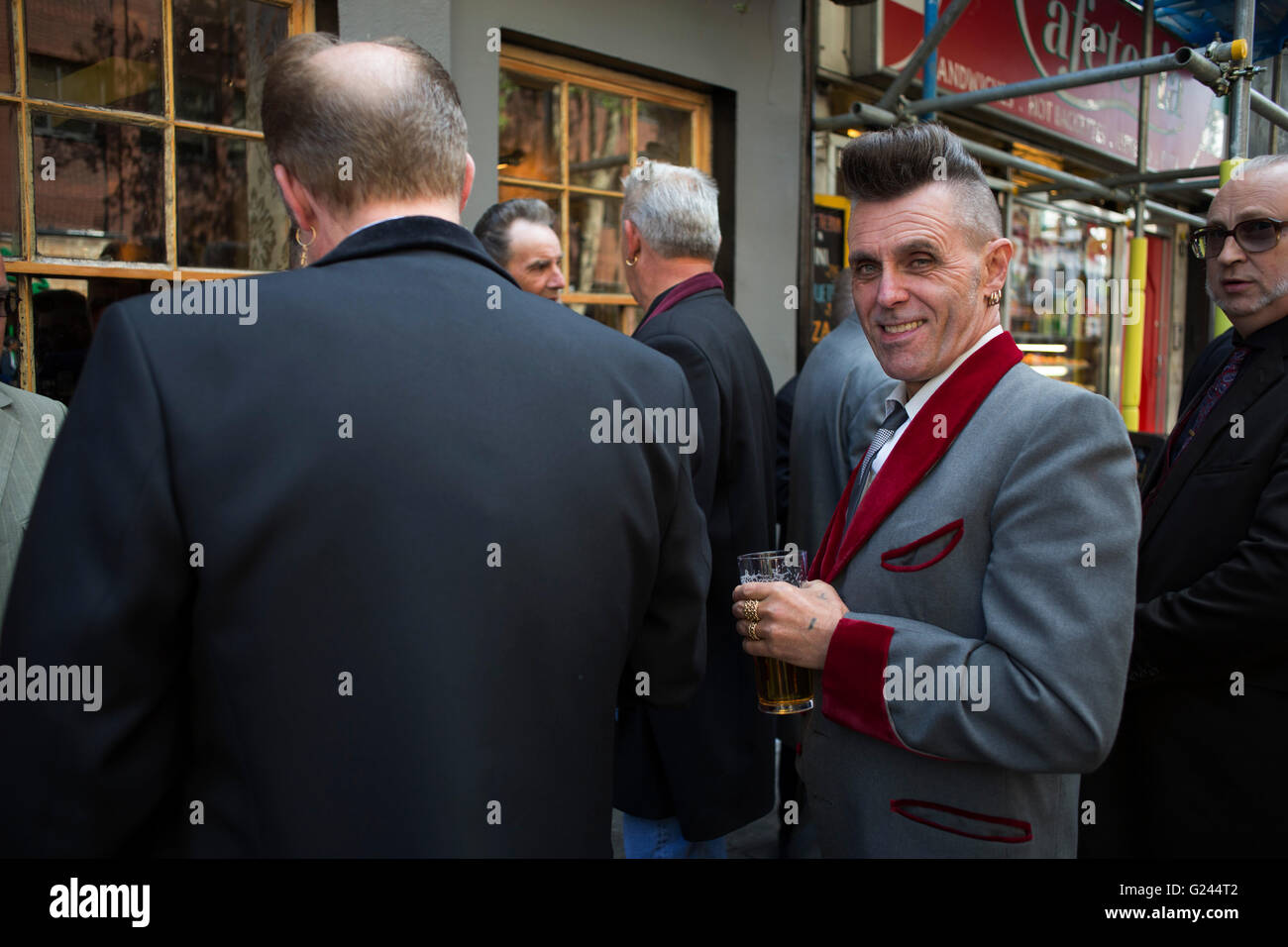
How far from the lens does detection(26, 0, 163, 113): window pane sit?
10.2 ft

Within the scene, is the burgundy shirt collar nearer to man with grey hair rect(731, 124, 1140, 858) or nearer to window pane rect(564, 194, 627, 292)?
man with grey hair rect(731, 124, 1140, 858)

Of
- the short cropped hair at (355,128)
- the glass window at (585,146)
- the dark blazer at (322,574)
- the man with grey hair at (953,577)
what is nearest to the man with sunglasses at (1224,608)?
the man with grey hair at (953,577)

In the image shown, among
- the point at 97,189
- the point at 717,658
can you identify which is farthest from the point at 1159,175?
the point at 97,189

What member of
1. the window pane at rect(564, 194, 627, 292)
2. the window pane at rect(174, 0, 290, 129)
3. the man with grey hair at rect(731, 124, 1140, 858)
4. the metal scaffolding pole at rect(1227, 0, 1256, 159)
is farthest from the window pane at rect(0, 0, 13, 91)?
the metal scaffolding pole at rect(1227, 0, 1256, 159)

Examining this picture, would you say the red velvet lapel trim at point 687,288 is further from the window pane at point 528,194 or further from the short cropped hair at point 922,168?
the window pane at point 528,194

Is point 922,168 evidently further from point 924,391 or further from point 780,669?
point 780,669

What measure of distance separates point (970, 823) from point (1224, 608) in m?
0.93

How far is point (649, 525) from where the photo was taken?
1.38m

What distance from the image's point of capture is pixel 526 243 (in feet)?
11.8

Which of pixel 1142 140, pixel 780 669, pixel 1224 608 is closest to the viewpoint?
pixel 780 669

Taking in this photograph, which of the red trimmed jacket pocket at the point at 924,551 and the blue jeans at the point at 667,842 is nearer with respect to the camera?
the red trimmed jacket pocket at the point at 924,551

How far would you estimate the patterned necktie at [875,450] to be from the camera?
1.78m

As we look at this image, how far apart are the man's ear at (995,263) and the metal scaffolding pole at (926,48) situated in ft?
11.3
